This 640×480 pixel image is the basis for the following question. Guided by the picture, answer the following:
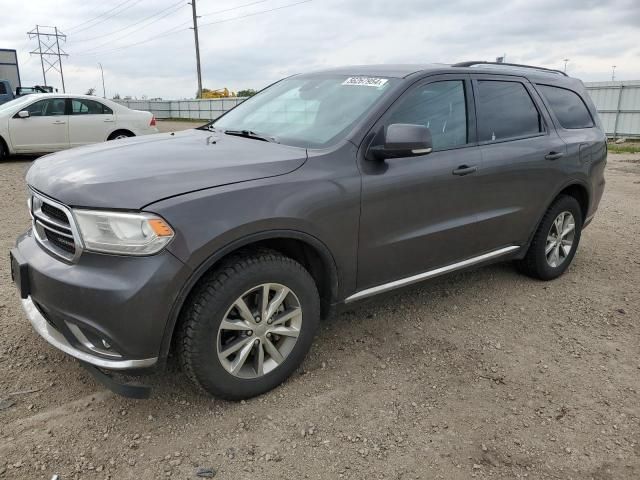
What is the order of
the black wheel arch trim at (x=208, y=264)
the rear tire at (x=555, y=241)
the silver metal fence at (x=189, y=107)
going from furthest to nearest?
1. the silver metal fence at (x=189, y=107)
2. the rear tire at (x=555, y=241)
3. the black wheel arch trim at (x=208, y=264)

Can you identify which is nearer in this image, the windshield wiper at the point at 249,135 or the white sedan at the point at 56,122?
the windshield wiper at the point at 249,135

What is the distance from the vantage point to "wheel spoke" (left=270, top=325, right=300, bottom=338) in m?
2.75

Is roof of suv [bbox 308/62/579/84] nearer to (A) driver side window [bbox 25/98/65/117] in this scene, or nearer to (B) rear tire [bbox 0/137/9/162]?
(A) driver side window [bbox 25/98/65/117]

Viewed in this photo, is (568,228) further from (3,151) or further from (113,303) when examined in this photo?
(3,151)

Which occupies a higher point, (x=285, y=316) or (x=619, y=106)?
(x=619, y=106)

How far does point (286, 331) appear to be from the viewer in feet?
9.12

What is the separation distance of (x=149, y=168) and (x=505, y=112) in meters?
2.69

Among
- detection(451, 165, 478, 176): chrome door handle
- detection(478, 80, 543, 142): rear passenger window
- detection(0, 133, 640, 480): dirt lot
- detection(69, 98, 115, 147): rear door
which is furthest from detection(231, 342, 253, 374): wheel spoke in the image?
detection(69, 98, 115, 147): rear door

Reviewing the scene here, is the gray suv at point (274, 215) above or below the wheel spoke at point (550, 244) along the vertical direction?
above

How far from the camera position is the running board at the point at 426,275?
315cm

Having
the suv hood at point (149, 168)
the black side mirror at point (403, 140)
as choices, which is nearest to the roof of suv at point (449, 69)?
the black side mirror at point (403, 140)

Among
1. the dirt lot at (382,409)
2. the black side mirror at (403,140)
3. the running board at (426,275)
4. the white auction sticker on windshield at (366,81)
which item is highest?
the white auction sticker on windshield at (366,81)

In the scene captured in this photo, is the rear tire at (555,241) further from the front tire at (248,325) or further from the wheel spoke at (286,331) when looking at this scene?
the wheel spoke at (286,331)

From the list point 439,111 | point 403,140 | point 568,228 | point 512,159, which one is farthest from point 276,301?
point 568,228
